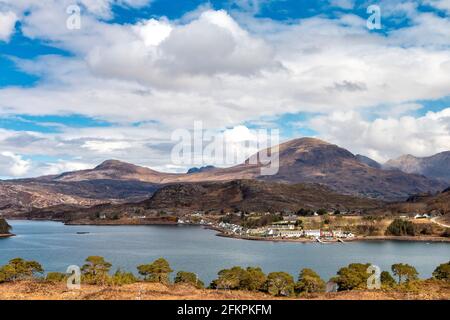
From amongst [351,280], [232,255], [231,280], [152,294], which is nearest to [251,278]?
[231,280]

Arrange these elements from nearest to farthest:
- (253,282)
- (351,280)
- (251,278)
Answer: (253,282) → (251,278) → (351,280)

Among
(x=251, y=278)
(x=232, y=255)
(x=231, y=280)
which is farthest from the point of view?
(x=232, y=255)

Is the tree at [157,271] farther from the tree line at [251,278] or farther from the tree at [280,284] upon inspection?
the tree at [280,284]

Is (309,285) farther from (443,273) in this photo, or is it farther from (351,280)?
(443,273)

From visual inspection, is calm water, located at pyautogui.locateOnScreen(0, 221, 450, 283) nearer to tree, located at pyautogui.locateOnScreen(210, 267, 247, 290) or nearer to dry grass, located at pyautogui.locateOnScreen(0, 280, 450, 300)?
A: tree, located at pyautogui.locateOnScreen(210, 267, 247, 290)

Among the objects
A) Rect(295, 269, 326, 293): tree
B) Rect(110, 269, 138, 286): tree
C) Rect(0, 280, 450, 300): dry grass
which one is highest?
Rect(0, 280, 450, 300): dry grass

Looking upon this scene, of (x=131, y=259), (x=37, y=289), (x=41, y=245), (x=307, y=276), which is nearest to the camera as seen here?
(x=37, y=289)

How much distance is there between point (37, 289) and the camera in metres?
38.1

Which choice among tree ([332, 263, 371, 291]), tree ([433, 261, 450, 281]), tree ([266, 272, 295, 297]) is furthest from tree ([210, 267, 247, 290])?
tree ([433, 261, 450, 281])
